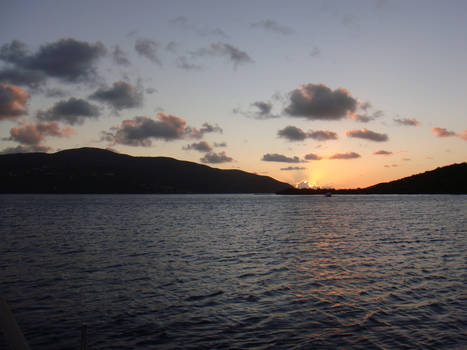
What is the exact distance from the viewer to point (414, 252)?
125 feet

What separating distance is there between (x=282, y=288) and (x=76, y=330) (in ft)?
42.0

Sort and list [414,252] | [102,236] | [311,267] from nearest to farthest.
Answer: [311,267] < [414,252] < [102,236]

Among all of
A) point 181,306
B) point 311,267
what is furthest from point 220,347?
point 311,267

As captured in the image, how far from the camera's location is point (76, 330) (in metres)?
16.2

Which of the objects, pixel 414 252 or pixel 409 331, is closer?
pixel 409 331

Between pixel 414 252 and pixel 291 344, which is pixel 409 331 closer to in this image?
pixel 291 344

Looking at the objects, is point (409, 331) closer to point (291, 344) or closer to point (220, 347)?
point (291, 344)

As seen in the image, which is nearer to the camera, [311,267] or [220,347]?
[220,347]

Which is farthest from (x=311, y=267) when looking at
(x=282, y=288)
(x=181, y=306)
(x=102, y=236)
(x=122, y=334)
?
(x=102, y=236)

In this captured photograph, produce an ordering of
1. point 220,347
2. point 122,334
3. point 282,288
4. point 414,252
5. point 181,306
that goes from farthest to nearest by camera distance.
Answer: point 414,252 → point 282,288 → point 181,306 → point 122,334 → point 220,347

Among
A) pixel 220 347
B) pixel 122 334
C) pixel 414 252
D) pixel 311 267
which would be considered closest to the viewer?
pixel 220 347

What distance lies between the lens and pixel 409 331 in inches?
626

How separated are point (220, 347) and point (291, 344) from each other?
2.91m

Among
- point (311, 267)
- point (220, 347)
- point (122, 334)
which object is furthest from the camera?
point (311, 267)
